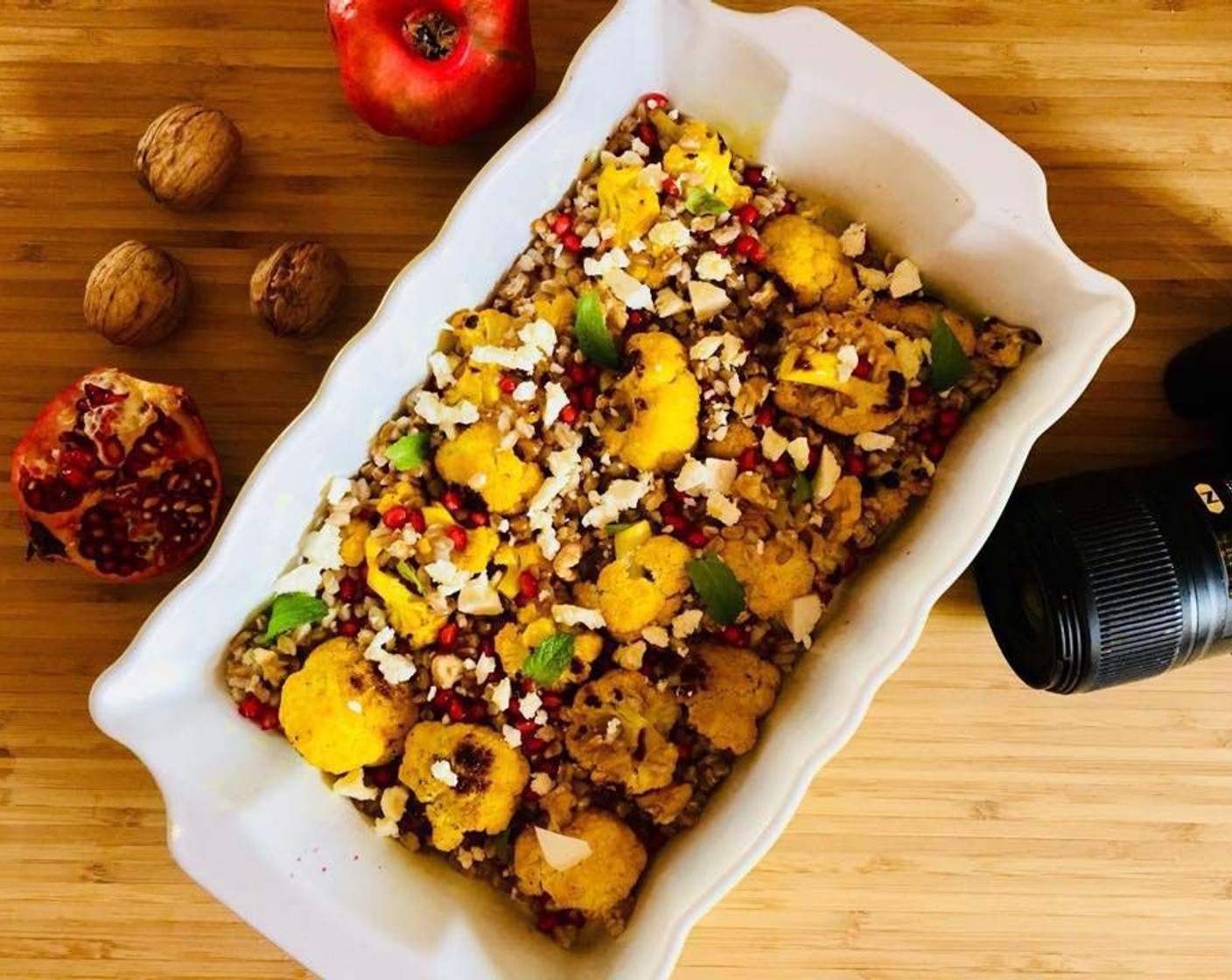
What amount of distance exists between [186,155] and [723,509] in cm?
61

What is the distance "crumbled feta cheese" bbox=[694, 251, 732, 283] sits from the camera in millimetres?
1058

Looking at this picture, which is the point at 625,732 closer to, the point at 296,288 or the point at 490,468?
the point at 490,468

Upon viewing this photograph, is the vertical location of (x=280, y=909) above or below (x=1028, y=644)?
below

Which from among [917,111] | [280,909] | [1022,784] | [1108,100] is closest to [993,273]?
[917,111]

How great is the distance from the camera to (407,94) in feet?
3.53

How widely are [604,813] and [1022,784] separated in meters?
0.44

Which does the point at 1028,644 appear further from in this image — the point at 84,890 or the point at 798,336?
the point at 84,890

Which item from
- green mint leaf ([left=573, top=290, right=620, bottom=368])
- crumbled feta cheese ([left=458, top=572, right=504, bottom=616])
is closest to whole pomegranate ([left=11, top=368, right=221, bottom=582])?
crumbled feta cheese ([left=458, top=572, right=504, bottom=616])

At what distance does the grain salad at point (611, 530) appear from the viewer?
1021 mm

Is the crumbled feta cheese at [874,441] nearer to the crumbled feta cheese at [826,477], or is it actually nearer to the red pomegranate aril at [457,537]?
the crumbled feta cheese at [826,477]

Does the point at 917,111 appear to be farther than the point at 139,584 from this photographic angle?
No

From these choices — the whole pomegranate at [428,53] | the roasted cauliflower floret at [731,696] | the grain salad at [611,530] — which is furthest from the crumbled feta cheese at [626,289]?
the roasted cauliflower floret at [731,696]

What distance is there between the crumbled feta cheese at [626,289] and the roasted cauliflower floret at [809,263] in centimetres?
12

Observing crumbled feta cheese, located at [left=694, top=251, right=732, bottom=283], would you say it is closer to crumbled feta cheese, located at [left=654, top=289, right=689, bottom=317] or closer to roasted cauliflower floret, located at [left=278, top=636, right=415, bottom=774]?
crumbled feta cheese, located at [left=654, top=289, right=689, bottom=317]
